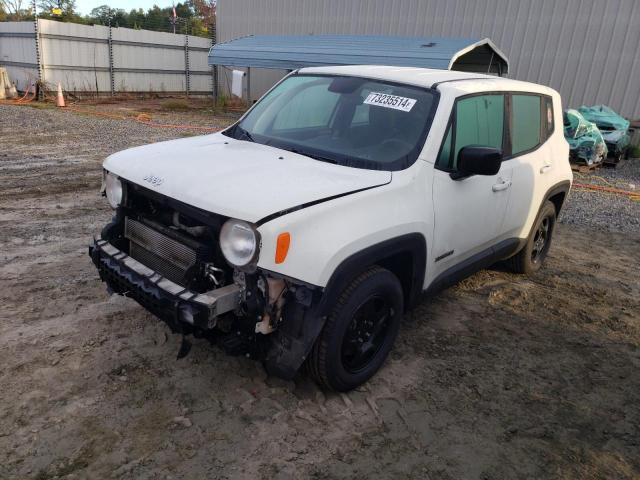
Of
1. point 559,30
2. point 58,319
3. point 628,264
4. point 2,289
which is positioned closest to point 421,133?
point 58,319

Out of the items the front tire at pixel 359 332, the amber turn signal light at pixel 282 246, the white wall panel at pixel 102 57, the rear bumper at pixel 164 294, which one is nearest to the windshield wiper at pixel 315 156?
the front tire at pixel 359 332

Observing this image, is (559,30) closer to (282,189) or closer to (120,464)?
(282,189)

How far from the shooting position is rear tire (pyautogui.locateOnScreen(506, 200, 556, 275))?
4777 millimetres

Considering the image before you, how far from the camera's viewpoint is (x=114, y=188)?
3.22 meters

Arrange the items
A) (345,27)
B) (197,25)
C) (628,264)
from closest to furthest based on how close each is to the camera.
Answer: (628,264) → (345,27) → (197,25)

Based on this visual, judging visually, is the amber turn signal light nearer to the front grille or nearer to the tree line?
the front grille

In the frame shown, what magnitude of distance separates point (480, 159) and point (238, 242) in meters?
1.60

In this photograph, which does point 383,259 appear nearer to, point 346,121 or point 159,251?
point 346,121

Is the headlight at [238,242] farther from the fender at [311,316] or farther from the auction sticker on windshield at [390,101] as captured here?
the auction sticker on windshield at [390,101]

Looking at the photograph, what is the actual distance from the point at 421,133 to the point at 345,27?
53.9 ft

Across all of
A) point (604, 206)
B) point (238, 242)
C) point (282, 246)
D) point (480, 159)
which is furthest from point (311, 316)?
point (604, 206)

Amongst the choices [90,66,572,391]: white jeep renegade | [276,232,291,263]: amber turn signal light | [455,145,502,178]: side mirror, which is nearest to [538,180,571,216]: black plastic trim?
[90,66,572,391]: white jeep renegade

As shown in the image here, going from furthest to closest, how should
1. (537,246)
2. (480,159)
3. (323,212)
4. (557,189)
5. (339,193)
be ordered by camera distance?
(537,246), (557,189), (480,159), (339,193), (323,212)

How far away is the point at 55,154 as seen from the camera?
9.07 metres
